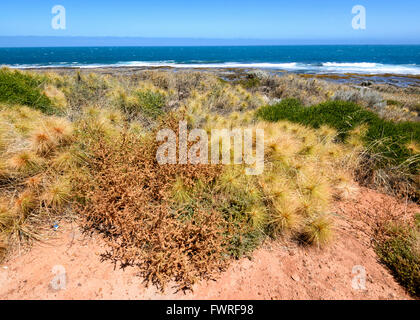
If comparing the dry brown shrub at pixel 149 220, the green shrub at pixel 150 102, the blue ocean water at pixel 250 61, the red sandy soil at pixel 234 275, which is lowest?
the red sandy soil at pixel 234 275

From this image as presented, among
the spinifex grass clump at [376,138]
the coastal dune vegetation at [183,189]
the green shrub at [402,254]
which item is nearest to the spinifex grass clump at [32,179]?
the coastal dune vegetation at [183,189]

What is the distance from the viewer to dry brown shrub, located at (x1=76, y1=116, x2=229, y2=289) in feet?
7.81

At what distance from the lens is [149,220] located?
9.19 feet

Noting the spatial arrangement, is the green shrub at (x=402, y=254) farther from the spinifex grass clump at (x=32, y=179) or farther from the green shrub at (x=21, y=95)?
the green shrub at (x=21, y=95)

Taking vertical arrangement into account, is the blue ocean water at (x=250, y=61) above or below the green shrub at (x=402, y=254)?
above

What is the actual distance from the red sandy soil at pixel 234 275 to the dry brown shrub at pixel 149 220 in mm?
144

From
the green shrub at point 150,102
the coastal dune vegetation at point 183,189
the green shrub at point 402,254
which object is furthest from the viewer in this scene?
the green shrub at point 150,102

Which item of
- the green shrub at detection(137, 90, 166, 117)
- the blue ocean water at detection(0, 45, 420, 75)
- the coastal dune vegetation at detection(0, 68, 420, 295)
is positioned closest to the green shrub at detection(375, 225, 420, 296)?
the coastal dune vegetation at detection(0, 68, 420, 295)

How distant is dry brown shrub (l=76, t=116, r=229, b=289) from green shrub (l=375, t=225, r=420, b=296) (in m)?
1.95

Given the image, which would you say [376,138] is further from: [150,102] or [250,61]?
[250,61]

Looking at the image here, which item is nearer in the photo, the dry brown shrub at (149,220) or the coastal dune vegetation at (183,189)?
the dry brown shrub at (149,220)

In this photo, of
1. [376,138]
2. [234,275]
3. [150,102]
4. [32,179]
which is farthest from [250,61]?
[234,275]

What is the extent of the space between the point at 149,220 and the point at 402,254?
312 centimetres

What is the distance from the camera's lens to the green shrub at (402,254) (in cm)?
235
